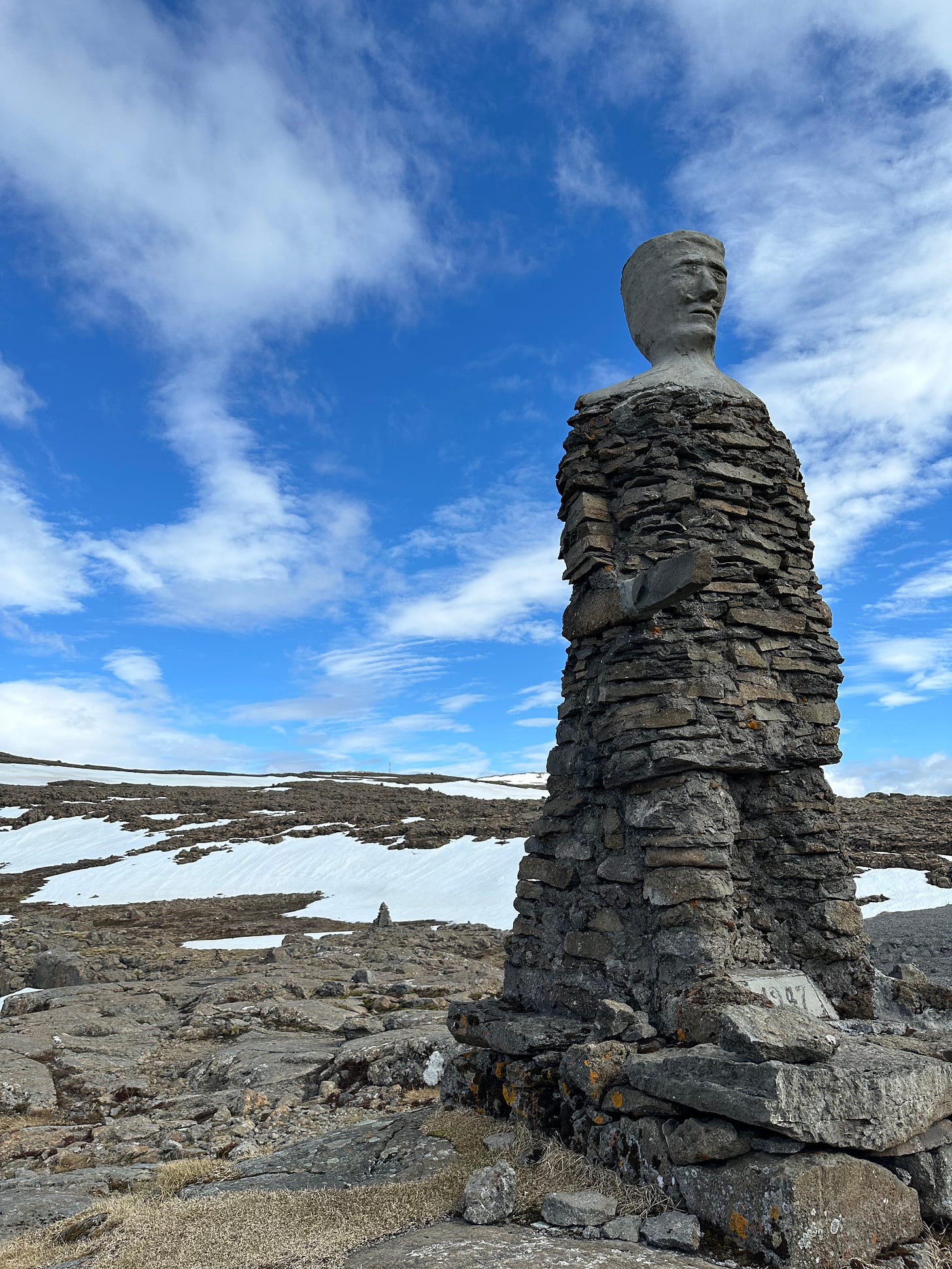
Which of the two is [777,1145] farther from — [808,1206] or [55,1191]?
[55,1191]

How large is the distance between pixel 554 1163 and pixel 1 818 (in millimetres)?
52330

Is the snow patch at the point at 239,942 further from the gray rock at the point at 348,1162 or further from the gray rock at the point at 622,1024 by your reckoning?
the gray rock at the point at 622,1024

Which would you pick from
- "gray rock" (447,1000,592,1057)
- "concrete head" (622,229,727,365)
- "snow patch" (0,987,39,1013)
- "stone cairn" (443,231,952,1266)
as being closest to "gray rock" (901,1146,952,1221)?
"stone cairn" (443,231,952,1266)

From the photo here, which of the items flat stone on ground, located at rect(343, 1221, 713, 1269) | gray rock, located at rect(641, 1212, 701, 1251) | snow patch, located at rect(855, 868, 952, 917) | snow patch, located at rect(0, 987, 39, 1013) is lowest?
snow patch, located at rect(0, 987, 39, 1013)

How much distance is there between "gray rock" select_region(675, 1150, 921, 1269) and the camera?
12.8 feet

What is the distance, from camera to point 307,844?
123 feet

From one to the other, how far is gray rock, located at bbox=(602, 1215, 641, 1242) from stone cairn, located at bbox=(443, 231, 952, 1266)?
0.31 m

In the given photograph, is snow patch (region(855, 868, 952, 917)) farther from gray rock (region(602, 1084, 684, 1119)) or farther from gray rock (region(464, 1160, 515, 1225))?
gray rock (region(464, 1160, 515, 1225))

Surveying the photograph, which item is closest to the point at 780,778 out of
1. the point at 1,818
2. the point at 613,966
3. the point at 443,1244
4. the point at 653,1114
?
the point at 613,966

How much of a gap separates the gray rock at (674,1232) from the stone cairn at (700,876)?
0.37ft

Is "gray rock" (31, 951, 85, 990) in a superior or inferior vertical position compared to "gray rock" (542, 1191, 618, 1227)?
inferior

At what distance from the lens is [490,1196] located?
468 cm

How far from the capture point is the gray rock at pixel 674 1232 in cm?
410

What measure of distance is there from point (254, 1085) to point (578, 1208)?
579cm
